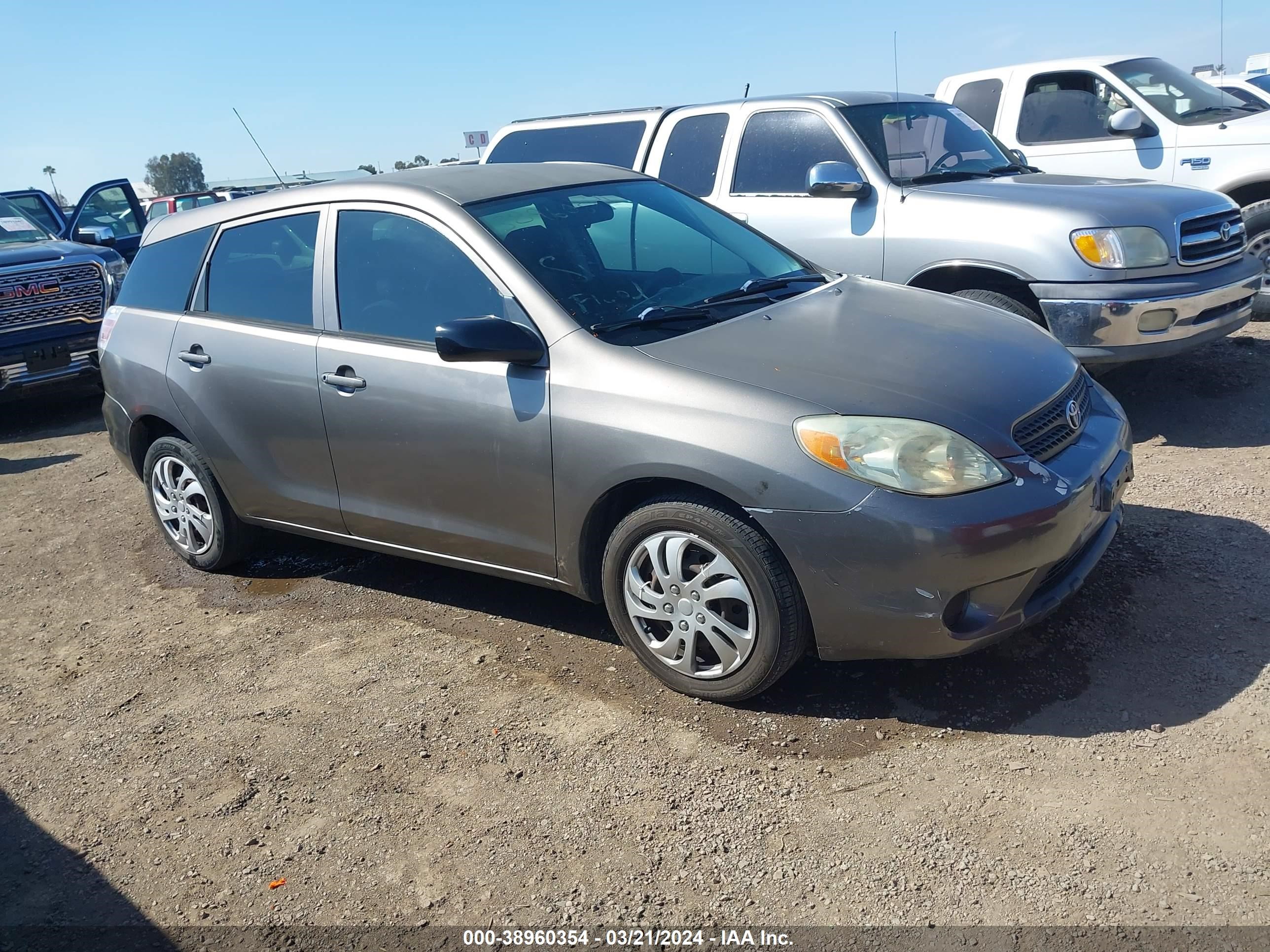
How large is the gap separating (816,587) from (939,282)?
11.2 feet

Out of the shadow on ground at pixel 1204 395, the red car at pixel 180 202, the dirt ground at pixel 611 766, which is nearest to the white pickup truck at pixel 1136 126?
the shadow on ground at pixel 1204 395

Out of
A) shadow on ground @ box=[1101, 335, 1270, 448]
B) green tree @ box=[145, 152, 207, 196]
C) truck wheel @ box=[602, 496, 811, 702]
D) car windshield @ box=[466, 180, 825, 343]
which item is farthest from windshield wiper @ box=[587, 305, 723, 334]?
green tree @ box=[145, 152, 207, 196]

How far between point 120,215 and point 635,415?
46.5 ft

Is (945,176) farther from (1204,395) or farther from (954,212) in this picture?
(1204,395)

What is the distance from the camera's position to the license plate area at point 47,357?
8.84 metres

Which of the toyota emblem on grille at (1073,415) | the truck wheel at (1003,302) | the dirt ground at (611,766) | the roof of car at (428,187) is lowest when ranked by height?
the dirt ground at (611,766)

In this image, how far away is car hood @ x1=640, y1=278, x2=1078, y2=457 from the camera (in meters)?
3.26

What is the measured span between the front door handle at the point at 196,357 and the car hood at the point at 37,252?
542 centimetres

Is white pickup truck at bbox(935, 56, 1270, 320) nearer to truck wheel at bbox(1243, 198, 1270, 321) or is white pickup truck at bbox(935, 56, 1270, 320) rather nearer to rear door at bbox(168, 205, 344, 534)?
truck wheel at bbox(1243, 198, 1270, 321)

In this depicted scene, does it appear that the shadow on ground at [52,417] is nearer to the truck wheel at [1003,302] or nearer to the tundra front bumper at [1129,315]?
the truck wheel at [1003,302]

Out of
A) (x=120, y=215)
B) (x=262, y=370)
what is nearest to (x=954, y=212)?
(x=262, y=370)

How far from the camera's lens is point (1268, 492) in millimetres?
4852

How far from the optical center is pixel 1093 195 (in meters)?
5.81

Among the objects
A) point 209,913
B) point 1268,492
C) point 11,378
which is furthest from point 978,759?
point 11,378
